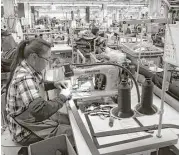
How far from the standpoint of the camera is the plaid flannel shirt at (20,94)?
64.3 inches

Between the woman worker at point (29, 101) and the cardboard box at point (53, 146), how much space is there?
203 millimetres

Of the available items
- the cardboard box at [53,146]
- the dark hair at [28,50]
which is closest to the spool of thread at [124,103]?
the cardboard box at [53,146]

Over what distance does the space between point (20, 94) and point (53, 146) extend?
Answer: 0.47m

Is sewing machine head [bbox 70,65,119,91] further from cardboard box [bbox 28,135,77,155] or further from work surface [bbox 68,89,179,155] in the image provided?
cardboard box [bbox 28,135,77,155]

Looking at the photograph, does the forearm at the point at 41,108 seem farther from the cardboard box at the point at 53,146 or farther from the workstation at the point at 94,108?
the cardboard box at the point at 53,146

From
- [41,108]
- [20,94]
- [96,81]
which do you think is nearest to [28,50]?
[20,94]

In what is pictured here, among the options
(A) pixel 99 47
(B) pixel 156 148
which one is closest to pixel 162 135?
(B) pixel 156 148

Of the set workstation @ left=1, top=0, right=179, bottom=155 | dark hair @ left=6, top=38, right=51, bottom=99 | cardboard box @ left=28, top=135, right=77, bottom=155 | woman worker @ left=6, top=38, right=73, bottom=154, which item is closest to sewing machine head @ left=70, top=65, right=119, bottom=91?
workstation @ left=1, top=0, right=179, bottom=155

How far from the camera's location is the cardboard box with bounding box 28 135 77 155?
4.98 feet

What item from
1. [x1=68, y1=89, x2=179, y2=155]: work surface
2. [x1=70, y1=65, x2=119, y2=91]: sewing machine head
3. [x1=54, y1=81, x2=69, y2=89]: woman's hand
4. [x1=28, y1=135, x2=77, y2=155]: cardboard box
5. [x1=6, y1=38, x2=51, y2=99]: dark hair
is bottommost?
[x1=28, y1=135, x2=77, y2=155]: cardboard box

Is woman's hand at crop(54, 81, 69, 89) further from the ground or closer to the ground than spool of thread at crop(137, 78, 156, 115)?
closer to the ground

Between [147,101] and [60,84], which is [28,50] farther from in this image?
[147,101]

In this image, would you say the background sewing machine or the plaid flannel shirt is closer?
the plaid flannel shirt

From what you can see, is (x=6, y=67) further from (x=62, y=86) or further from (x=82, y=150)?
(x=82, y=150)
